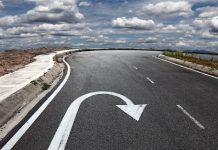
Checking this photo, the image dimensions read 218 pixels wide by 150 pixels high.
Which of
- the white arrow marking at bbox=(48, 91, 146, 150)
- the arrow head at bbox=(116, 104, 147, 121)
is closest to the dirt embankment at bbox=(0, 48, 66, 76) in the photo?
the white arrow marking at bbox=(48, 91, 146, 150)

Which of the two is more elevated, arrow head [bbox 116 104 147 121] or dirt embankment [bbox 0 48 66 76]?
arrow head [bbox 116 104 147 121]

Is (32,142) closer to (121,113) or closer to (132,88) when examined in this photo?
(121,113)

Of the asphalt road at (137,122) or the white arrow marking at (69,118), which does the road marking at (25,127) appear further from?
the white arrow marking at (69,118)

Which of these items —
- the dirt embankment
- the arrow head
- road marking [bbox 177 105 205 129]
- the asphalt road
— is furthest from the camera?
the dirt embankment

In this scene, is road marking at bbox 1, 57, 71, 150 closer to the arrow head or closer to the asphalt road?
the asphalt road

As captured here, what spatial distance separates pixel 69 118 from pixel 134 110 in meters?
1.89

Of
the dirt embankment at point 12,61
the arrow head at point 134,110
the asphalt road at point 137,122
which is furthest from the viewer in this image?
the dirt embankment at point 12,61

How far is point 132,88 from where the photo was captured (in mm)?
12820

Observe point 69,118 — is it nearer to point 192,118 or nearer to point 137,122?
point 137,122

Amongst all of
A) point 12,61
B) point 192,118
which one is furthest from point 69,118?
point 12,61

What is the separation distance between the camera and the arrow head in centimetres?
836

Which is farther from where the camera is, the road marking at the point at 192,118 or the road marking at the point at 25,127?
the road marking at the point at 192,118

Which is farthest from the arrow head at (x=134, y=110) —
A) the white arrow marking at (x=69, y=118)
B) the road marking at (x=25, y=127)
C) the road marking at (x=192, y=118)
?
the road marking at (x=25, y=127)

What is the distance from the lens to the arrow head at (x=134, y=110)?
27.4ft
